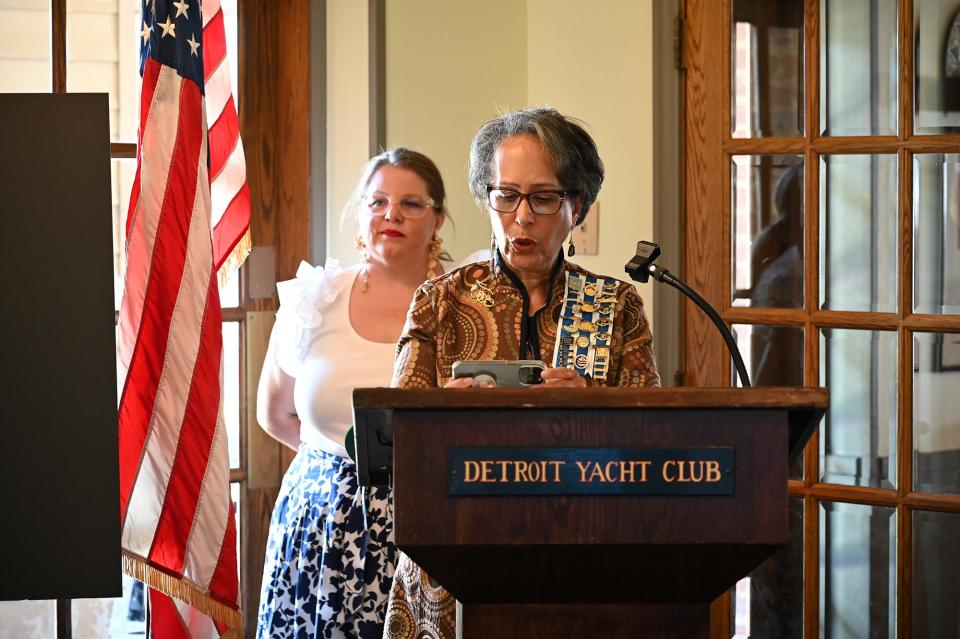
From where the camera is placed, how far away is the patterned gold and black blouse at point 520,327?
1695 mm

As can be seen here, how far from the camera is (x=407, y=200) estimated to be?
2.66m

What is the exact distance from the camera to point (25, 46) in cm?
281

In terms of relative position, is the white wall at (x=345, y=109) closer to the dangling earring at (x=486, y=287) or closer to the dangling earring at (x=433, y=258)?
the dangling earring at (x=433, y=258)

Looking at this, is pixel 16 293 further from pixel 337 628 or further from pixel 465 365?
pixel 337 628

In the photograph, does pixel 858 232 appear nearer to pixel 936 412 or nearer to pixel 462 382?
pixel 936 412

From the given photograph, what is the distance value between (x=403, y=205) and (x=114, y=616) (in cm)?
134

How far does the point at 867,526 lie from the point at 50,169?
2242mm

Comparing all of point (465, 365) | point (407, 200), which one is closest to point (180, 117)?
point (407, 200)

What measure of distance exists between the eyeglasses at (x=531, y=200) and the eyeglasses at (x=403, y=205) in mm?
968

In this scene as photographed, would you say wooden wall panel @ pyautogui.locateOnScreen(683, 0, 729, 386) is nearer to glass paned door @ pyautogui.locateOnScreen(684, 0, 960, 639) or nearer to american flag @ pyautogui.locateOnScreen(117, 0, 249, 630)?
glass paned door @ pyautogui.locateOnScreen(684, 0, 960, 639)

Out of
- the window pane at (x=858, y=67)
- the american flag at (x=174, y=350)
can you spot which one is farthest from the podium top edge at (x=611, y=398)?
the window pane at (x=858, y=67)

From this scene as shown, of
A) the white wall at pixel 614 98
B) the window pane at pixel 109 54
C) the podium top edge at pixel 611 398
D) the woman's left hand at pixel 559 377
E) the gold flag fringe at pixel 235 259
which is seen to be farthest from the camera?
the white wall at pixel 614 98

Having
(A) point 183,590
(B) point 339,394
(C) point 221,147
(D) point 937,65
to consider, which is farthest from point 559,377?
(D) point 937,65

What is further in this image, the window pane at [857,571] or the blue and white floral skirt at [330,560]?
the window pane at [857,571]
